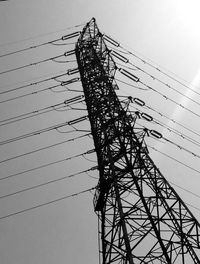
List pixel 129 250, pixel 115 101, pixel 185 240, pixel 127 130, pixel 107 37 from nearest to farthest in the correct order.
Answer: pixel 129 250, pixel 185 240, pixel 127 130, pixel 115 101, pixel 107 37

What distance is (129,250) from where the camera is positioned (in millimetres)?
11406

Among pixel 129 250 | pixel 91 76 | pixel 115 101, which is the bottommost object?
pixel 129 250

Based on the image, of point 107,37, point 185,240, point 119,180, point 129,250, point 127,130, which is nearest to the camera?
point 129,250

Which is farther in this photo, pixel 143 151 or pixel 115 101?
pixel 115 101

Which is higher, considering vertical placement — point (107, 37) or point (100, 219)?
point (107, 37)

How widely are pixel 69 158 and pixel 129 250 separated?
860 cm

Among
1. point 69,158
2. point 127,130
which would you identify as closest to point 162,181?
point 127,130

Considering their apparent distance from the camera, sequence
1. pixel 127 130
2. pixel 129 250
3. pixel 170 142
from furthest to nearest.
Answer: pixel 170 142, pixel 127 130, pixel 129 250

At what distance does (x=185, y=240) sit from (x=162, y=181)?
2.37m

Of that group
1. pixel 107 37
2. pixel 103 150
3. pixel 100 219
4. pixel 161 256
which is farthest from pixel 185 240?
pixel 107 37

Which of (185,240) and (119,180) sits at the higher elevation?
(119,180)

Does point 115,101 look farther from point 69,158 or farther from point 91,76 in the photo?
point 69,158

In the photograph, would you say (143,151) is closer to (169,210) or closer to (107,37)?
(169,210)

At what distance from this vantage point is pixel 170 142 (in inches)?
749
